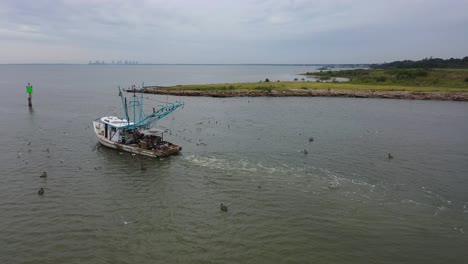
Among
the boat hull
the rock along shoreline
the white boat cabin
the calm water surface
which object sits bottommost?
the calm water surface

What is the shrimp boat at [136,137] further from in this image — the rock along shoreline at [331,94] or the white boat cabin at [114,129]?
the rock along shoreline at [331,94]

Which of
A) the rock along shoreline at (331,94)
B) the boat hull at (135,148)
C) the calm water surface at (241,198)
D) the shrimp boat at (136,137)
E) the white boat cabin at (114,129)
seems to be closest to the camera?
the calm water surface at (241,198)

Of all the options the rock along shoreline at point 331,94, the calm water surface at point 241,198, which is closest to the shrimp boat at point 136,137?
the calm water surface at point 241,198

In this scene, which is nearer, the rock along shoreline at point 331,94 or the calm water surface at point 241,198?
the calm water surface at point 241,198

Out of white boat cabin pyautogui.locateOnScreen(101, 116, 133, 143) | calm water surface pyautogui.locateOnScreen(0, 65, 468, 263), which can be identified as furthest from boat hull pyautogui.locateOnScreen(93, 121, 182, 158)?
calm water surface pyautogui.locateOnScreen(0, 65, 468, 263)

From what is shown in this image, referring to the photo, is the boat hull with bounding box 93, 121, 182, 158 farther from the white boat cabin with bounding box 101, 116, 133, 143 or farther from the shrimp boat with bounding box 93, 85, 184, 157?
the white boat cabin with bounding box 101, 116, 133, 143

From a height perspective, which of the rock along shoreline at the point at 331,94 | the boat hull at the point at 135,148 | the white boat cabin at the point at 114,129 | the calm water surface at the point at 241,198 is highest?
the rock along shoreline at the point at 331,94

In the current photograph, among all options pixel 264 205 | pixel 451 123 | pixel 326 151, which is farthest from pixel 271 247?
pixel 451 123

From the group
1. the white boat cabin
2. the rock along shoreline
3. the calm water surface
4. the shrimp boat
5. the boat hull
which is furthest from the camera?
the rock along shoreline
